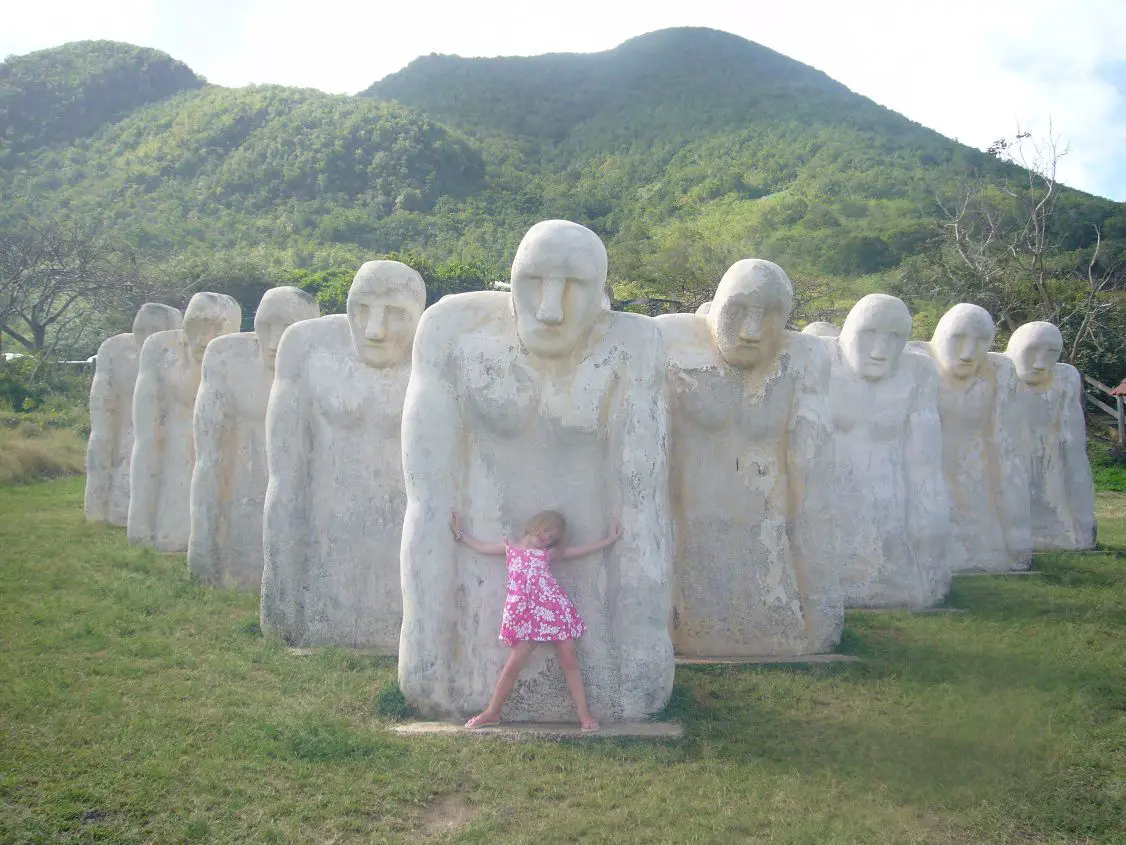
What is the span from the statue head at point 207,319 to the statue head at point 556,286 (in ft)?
18.9

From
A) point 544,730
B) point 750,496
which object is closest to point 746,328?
point 750,496

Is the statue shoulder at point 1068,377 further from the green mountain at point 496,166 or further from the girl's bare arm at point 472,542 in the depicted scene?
the green mountain at point 496,166

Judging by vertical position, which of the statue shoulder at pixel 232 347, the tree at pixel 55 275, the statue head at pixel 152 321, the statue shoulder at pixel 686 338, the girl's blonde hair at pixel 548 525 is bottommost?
the girl's blonde hair at pixel 548 525

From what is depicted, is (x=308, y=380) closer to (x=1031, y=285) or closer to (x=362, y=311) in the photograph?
(x=362, y=311)

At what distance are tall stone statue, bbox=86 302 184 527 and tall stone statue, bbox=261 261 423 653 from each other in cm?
615

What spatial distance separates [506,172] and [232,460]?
40409mm

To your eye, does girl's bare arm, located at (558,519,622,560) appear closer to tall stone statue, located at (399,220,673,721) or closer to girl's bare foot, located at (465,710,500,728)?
tall stone statue, located at (399,220,673,721)

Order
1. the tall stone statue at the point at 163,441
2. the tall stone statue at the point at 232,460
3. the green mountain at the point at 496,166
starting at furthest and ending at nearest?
the green mountain at the point at 496,166 → the tall stone statue at the point at 163,441 → the tall stone statue at the point at 232,460

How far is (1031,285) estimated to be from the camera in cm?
2364

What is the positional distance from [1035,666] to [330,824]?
4.55 meters

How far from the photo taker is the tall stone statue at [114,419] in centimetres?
1234

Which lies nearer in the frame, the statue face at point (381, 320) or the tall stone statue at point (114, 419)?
the statue face at point (381, 320)

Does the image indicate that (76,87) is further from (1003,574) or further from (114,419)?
(1003,574)

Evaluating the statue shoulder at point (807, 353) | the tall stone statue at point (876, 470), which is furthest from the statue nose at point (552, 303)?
the tall stone statue at point (876, 470)
